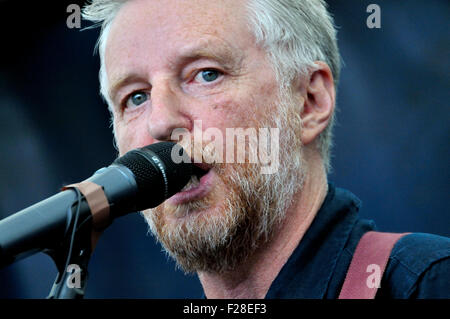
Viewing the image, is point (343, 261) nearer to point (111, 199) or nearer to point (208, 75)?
point (208, 75)

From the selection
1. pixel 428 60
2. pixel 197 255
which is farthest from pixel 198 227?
pixel 428 60

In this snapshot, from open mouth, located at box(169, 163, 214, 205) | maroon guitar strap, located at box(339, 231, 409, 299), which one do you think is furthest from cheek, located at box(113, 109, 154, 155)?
maroon guitar strap, located at box(339, 231, 409, 299)

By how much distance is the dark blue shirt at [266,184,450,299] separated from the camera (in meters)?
1.49

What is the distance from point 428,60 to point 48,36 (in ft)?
6.47

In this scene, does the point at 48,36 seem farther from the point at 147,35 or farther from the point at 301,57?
the point at 301,57

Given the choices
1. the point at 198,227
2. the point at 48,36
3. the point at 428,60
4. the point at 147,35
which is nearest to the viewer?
the point at 198,227

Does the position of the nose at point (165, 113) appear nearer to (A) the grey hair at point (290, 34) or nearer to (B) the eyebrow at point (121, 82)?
(B) the eyebrow at point (121, 82)

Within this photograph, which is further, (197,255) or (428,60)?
(428,60)

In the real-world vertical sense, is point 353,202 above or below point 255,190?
below

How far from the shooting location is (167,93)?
5.50ft

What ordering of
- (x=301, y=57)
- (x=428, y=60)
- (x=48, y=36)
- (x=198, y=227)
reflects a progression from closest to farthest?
(x=198, y=227) → (x=301, y=57) → (x=428, y=60) → (x=48, y=36)

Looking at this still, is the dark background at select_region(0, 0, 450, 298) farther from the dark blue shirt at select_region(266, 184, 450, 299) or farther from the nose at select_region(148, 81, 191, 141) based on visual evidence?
the nose at select_region(148, 81, 191, 141)

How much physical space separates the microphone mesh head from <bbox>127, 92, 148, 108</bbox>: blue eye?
475mm
